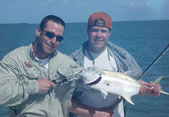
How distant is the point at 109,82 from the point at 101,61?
50 centimetres

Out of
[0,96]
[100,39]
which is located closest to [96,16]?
[100,39]

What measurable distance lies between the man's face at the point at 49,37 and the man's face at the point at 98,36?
705 mm

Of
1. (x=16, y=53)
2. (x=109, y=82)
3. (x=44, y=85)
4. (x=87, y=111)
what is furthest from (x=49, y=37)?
(x=87, y=111)

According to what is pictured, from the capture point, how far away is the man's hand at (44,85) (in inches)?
119

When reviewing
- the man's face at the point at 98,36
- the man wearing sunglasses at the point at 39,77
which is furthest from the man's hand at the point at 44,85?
the man's face at the point at 98,36

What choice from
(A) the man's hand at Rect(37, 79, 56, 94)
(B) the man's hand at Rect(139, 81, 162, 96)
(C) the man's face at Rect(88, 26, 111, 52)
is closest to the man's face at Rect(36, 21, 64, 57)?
(A) the man's hand at Rect(37, 79, 56, 94)

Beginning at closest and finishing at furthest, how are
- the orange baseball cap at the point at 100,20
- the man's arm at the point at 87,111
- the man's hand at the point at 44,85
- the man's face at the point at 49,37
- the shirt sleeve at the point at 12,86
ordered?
the shirt sleeve at the point at 12,86 < the man's hand at the point at 44,85 < the man's face at the point at 49,37 < the man's arm at the point at 87,111 < the orange baseball cap at the point at 100,20

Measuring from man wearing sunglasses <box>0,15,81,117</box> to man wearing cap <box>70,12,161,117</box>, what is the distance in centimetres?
43

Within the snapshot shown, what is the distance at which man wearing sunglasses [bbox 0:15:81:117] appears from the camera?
9.62 ft

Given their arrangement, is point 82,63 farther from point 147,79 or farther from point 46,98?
point 147,79

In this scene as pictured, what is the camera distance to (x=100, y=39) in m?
3.87

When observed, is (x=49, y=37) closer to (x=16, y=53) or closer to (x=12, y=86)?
(x=16, y=53)

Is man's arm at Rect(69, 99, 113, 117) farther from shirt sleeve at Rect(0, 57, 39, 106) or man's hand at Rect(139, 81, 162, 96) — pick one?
shirt sleeve at Rect(0, 57, 39, 106)

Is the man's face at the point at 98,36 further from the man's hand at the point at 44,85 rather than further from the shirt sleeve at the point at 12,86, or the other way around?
the shirt sleeve at the point at 12,86
